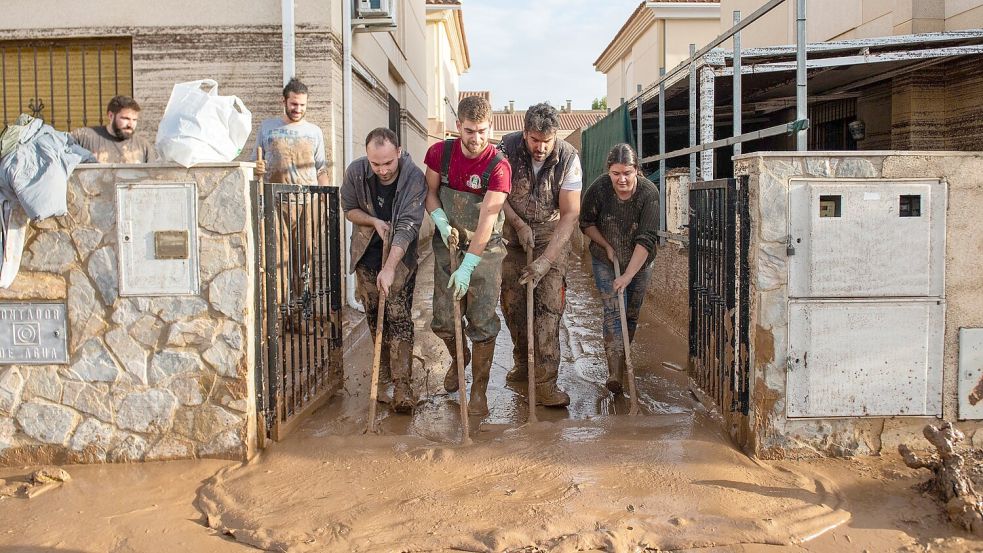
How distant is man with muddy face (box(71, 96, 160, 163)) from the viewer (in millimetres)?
6117

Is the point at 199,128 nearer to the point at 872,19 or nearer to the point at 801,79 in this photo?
the point at 801,79

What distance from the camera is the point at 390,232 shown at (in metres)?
5.08

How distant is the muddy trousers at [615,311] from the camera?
562cm

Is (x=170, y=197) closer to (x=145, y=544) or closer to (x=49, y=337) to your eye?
(x=49, y=337)

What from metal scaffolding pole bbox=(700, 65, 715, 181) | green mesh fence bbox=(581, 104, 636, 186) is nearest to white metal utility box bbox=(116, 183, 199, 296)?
metal scaffolding pole bbox=(700, 65, 715, 181)

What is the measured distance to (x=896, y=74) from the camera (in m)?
9.88

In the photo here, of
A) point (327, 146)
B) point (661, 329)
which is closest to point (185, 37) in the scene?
point (327, 146)

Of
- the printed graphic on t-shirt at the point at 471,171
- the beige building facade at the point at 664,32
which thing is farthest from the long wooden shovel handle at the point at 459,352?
the beige building facade at the point at 664,32

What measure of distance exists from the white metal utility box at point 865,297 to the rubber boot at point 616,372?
58.8 inches

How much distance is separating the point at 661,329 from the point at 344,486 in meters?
4.70

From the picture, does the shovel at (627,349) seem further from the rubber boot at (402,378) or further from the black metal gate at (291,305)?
the black metal gate at (291,305)

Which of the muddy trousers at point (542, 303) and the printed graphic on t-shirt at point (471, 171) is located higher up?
the printed graphic on t-shirt at point (471, 171)

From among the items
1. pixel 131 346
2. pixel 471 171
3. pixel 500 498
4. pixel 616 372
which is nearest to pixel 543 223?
pixel 471 171

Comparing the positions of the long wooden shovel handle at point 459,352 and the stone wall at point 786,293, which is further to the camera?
the long wooden shovel handle at point 459,352
